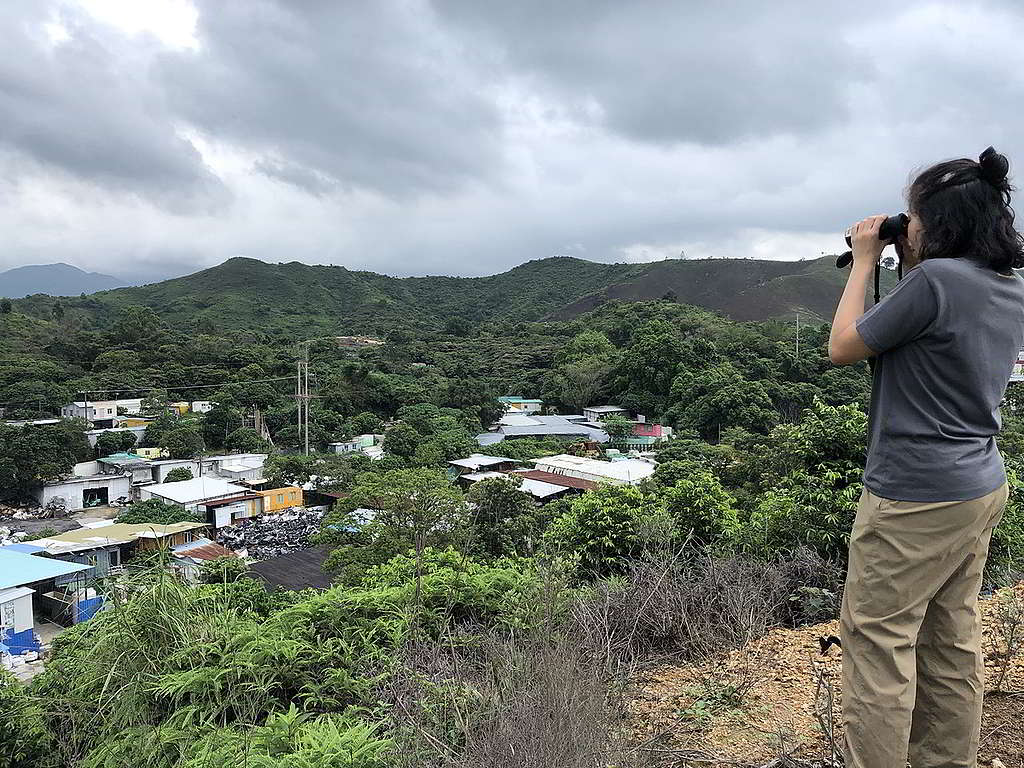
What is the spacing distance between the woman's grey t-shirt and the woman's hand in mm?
122

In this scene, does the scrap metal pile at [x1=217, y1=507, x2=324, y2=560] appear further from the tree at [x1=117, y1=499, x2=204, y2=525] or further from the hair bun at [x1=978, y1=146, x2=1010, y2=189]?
the hair bun at [x1=978, y1=146, x2=1010, y2=189]

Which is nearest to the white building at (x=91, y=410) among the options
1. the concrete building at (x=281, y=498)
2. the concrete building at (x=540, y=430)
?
the concrete building at (x=281, y=498)

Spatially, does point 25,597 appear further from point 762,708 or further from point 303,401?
point 303,401

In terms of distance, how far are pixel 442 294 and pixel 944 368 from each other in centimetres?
7992

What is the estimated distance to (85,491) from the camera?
18.9 m

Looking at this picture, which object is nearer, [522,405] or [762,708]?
[762,708]

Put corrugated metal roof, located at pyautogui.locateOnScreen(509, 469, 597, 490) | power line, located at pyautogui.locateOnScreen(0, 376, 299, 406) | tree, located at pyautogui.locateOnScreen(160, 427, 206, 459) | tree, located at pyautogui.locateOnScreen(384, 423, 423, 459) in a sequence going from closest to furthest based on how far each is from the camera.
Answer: corrugated metal roof, located at pyautogui.locateOnScreen(509, 469, 597, 490)
tree, located at pyautogui.locateOnScreen(384, 423, 423, 459)
tree, located at pyautogui.locateOnScreen(160, 427, 206, 459)
power line, located at pyautogui.locateOnScreen(0, 376, 299, 406)

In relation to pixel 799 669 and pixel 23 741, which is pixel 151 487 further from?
pixel 799 669

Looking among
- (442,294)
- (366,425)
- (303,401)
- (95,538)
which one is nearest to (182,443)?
(303,401)

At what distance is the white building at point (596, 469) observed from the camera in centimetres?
1595

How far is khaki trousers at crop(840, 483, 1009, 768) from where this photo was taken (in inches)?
40.6

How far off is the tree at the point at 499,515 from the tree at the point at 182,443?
17.0 metres

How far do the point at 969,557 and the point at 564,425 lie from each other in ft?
82.6

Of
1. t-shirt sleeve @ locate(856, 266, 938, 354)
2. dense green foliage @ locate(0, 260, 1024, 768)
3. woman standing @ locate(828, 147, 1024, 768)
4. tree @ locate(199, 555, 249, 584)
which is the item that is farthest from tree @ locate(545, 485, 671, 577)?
t-shirt sleeve @ locate(856, 266, 938, 354)
